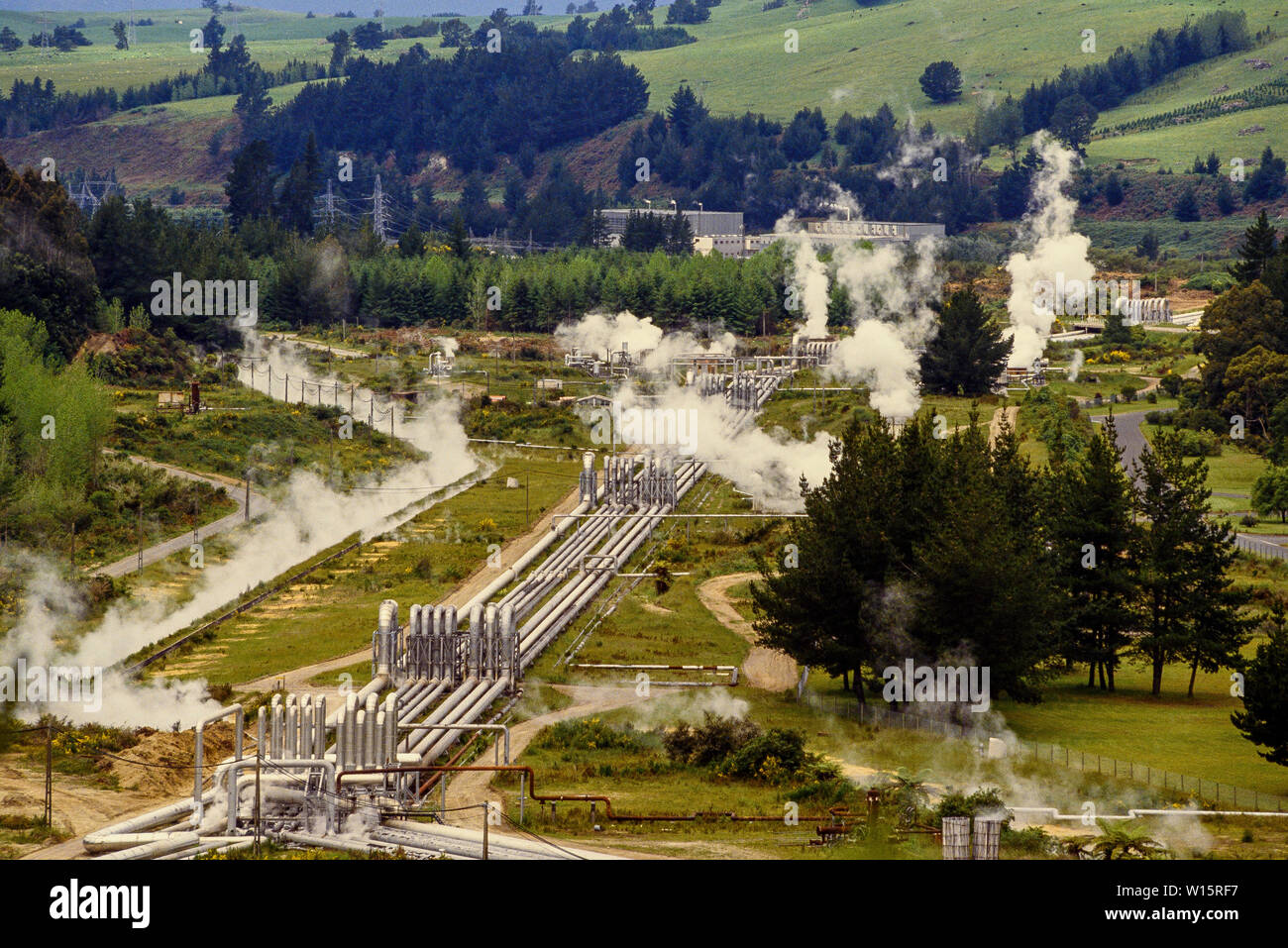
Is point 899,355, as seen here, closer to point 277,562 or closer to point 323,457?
point 323,457

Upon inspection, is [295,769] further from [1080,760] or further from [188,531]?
[188,531]

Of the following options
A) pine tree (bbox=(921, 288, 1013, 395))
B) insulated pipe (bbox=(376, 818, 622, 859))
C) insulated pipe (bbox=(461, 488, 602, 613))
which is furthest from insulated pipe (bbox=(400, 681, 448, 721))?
pine tree (bbox=(921, 288, 1013, 395))

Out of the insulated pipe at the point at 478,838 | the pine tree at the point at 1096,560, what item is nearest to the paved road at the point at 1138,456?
the pine tree at the point at 1096,560

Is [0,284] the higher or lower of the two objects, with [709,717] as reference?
higher

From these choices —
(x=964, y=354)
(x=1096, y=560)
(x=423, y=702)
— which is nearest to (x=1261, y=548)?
(x=1096, y=560)

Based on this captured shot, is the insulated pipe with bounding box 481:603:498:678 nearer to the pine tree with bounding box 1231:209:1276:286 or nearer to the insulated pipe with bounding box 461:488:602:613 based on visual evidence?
the insulated pipe with bounding box 461:488:602:613

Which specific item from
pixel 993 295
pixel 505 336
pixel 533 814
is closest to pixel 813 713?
pixel 533 814
